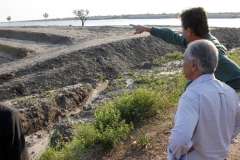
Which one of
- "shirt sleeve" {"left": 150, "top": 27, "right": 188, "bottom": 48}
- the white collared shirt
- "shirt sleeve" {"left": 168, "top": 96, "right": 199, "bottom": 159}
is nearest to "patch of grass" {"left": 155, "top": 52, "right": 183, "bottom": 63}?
"shirt sleeve" {"left": 150, "top": 27, "right": 188, "bottom": 48}

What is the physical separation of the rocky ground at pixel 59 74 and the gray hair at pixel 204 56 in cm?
616

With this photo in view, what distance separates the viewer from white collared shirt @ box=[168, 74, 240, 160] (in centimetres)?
207

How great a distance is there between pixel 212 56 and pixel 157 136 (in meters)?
3.29

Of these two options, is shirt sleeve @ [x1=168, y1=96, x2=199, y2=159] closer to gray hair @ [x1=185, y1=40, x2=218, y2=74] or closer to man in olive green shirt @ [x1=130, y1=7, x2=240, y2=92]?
gray hair @ [x1=185, y1=40, x2=218, y2=74]

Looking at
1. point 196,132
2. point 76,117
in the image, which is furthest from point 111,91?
point 196,132

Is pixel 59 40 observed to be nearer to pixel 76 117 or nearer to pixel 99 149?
pixel 76 117

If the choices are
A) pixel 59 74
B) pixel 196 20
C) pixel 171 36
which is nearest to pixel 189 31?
pixel 196 20

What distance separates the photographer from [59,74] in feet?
42.4

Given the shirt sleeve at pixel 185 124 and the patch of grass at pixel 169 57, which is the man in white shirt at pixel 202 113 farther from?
the patch of grass at pixel 169 57

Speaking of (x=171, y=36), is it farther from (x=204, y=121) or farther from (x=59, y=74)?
(x=59, y=74)

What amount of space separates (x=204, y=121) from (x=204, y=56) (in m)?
0.49

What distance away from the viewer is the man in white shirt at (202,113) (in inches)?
81.7

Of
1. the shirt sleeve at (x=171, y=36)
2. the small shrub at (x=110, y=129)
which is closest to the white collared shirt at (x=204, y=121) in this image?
the shirt sleeve at (x=171, y=36)

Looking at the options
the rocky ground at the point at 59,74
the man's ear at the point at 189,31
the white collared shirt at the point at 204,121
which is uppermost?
the man's ear at the point at 189,31
